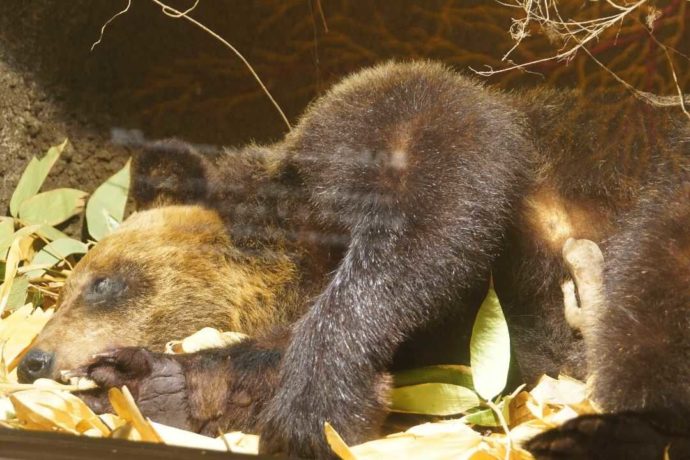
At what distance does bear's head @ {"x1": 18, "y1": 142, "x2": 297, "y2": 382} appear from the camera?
2309mm

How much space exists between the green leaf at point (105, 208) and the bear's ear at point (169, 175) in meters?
0.06

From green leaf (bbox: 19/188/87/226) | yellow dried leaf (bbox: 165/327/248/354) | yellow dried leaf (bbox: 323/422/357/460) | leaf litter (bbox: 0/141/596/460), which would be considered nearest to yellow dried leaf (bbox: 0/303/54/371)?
leaf litter (bbox: 0/141/596/460)

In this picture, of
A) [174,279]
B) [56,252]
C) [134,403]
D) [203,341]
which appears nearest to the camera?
[134,403]

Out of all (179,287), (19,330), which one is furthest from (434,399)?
(19,330)

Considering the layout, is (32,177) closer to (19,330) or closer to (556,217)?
(19,330)

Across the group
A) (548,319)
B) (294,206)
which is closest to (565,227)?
(548,319)

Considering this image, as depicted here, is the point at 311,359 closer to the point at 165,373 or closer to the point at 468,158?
the point at 165,373

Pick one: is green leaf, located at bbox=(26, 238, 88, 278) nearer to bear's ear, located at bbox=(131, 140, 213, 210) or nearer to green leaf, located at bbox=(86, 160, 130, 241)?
green leaf, located at bbox=(86, 160, 130, 241)

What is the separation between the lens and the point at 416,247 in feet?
6.28

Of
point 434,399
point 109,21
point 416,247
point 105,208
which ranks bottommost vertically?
point 434,399

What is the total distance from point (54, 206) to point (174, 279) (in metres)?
0.52

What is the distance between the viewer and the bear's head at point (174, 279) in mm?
2309

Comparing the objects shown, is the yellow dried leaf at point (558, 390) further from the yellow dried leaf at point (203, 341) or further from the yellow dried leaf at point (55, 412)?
the yellow dried leaf at point (55, 412)

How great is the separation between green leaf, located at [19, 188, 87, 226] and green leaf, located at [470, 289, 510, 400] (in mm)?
1332
